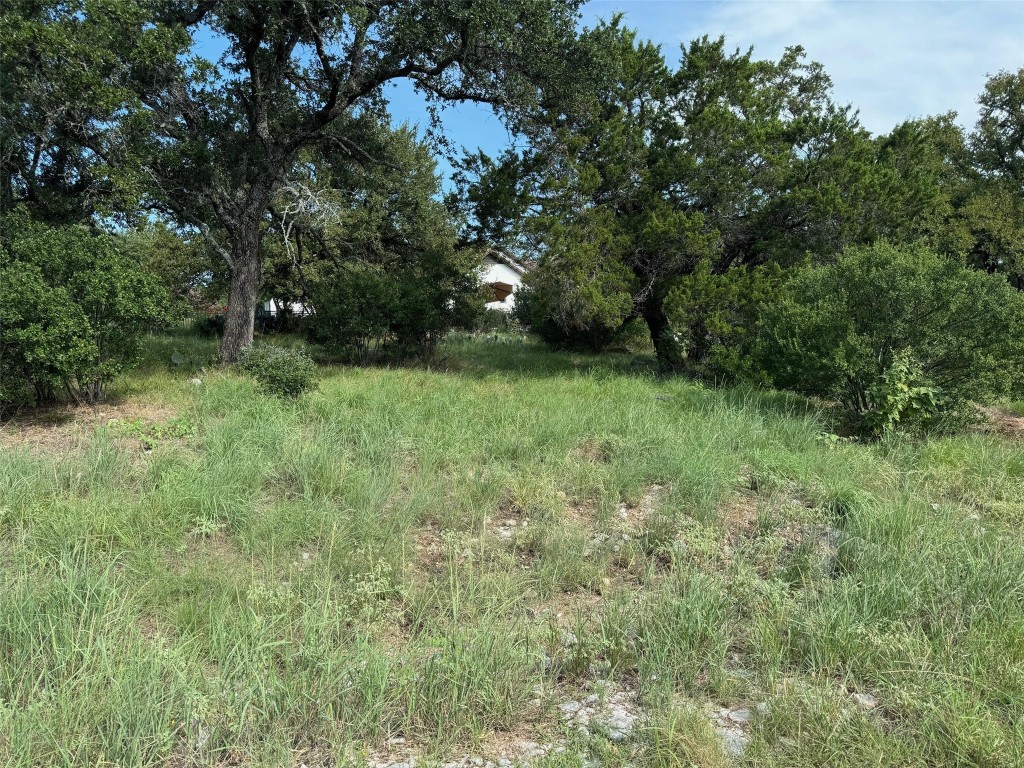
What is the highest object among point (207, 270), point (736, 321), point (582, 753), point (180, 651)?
point (207, 270)

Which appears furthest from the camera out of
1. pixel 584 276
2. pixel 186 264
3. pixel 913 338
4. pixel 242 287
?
pixel 186 264

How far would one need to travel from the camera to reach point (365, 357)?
13.3 m

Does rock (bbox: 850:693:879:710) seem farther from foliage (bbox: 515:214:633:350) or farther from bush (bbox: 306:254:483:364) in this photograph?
bush (bbox: 306:254:483:364)

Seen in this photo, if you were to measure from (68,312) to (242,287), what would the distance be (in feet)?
15.2

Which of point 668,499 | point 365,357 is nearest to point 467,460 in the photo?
point 668,499

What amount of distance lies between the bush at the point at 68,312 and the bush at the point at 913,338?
328 inches

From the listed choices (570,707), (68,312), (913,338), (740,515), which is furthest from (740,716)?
(68,312)

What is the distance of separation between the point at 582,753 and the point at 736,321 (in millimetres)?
10091

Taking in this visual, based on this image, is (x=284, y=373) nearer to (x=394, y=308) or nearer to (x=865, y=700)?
(x=394, y=308)

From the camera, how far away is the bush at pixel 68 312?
20.5 ft

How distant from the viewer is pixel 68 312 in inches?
253

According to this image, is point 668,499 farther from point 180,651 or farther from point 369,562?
point 180,651

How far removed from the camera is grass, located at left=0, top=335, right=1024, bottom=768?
90.5 inches

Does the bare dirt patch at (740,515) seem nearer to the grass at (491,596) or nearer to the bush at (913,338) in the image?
the grass at (491,596)
